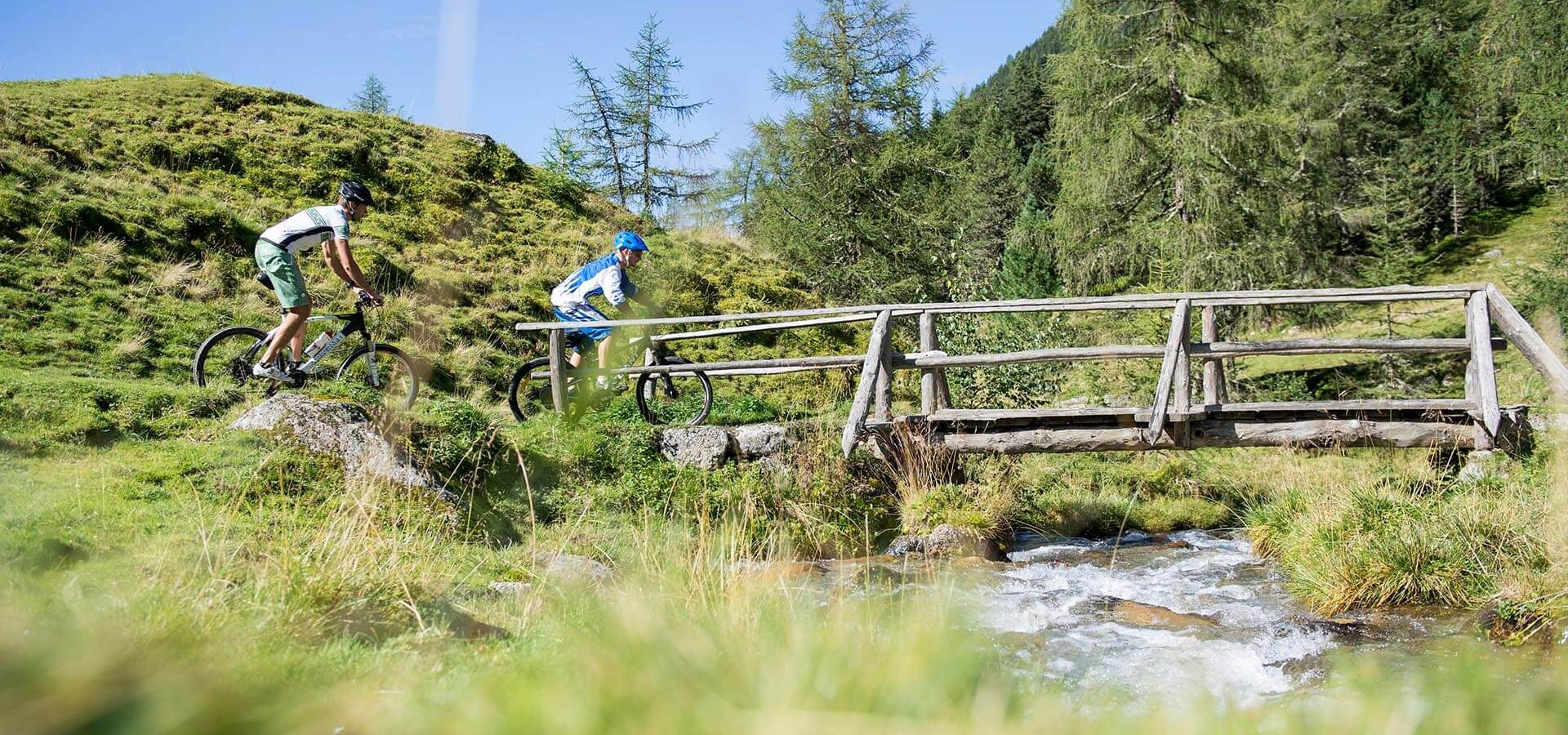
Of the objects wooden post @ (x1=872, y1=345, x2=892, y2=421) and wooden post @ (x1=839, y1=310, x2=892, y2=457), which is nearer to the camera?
wooden post @ (x1=839, y1=310, x2=892, y2=457)

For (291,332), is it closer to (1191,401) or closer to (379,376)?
(379,376)

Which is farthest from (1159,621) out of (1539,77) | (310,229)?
(1539,77)

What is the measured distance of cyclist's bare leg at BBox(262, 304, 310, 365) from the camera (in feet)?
31.8

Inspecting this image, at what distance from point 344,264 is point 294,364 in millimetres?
1391

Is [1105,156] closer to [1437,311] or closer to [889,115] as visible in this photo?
[889,115]

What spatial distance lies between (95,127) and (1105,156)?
2005cm

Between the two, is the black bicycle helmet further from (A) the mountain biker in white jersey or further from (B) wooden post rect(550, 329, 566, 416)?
(B) wooden post rect(550, 329, 566, 416)

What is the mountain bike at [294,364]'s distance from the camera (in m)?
9.98

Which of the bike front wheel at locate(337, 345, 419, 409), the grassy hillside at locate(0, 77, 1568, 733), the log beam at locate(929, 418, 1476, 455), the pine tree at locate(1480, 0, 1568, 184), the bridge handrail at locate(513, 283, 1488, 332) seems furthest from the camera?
the pine tree at locate(1480, 0, 1568, 184)

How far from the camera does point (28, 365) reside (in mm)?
10719

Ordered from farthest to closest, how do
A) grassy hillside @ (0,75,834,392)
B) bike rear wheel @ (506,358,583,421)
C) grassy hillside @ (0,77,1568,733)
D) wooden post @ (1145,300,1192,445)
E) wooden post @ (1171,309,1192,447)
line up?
grassy hillside @ (0,75,834,392), bike rear wheel @ (506,358,583,421), wooden post @ (1171,309,1192,447), wooden post @ (1145,300,1192,445), grassy hillside @ (0,77,1568,733)

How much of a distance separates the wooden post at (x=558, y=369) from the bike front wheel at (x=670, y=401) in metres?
0.88

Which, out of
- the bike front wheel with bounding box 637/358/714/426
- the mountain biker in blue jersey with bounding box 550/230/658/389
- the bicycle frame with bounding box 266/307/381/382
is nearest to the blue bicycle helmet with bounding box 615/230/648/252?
the mountain biker in blue jersey with bounding box 550/230/658/389

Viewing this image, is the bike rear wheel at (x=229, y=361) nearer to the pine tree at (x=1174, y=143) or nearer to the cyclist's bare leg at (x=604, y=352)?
the cyclist's bare leg at (x=604, y=352)
